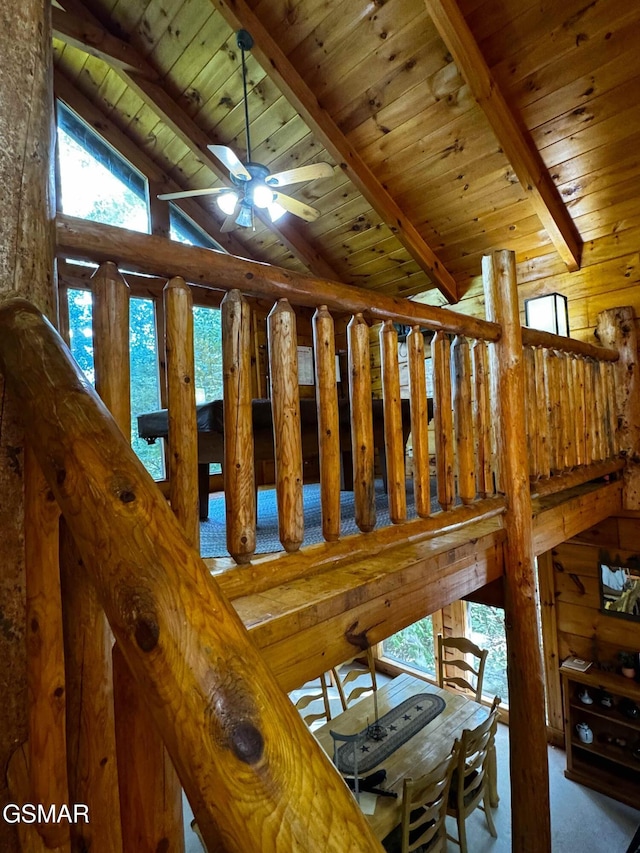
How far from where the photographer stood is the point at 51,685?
0.73m

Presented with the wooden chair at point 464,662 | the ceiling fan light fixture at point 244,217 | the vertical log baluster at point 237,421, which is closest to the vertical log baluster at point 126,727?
the vertical log baluster at point 237,421

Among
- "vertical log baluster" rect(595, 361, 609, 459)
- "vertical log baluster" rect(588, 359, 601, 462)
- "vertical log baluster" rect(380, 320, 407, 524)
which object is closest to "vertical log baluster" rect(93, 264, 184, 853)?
"vertical log baluster" rect(380, 320, 407, 524)

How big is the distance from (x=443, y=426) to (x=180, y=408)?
3.48 feet

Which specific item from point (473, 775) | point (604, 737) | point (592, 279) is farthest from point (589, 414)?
point (473, 775)

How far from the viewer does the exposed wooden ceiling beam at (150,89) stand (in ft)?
10.7

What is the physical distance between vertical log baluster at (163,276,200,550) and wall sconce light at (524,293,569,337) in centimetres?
295

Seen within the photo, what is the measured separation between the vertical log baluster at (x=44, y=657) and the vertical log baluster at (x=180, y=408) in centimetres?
30

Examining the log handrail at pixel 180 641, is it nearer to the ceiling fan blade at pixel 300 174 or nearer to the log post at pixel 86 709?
the log post at pixel 86 709

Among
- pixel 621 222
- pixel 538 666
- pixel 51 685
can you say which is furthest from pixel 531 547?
pixel 621 222

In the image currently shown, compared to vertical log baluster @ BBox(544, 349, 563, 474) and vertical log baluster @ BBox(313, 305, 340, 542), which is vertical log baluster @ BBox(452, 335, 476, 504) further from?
vertical log baluster @ BBox(544, 349, 563, 474)

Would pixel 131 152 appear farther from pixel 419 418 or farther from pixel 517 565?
pixel 517 565

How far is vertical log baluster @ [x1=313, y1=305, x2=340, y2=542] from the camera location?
1338 mm

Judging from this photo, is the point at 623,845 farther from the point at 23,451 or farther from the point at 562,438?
the point at 23,451

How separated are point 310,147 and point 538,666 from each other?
13.0 ft
